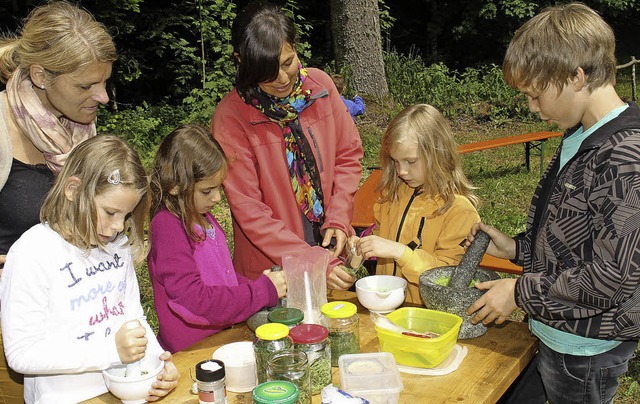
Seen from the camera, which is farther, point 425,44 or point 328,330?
point 425,44

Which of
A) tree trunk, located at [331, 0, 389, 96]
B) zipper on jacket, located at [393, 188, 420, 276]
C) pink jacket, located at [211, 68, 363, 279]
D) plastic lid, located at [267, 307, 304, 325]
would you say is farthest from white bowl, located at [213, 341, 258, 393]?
tree trunk, located at [331, 0, 389, 96]

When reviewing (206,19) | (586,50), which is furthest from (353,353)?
(206,19)

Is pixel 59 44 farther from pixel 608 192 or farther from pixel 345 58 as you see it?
pixel 345 58

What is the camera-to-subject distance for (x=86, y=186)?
197 cm

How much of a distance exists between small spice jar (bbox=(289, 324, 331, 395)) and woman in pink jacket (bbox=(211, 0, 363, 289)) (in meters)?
0.72

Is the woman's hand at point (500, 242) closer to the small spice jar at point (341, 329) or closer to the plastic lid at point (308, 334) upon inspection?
the small spice jar at point (341, 329)

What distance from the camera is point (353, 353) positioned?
6.59 ft

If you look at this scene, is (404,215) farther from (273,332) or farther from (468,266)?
(273,332)

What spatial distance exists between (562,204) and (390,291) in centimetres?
62

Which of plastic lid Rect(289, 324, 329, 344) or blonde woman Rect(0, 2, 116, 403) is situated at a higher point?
blonde woman Rect(0, 2, 116, 403)

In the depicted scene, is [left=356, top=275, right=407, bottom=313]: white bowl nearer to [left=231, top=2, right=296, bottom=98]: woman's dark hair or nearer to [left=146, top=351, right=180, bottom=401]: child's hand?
[left=146, top=351, right=180, bottom=401]: child's hand

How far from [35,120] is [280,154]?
978mm

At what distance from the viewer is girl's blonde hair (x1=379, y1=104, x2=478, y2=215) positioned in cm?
276

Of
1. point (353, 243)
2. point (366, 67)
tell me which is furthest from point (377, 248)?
point (366, 67)
